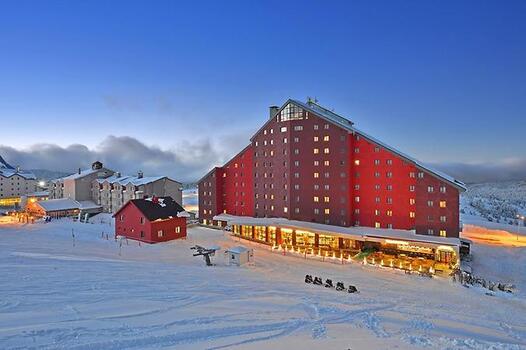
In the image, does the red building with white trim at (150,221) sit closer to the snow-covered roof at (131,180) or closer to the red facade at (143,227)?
the red facade at (143,227)

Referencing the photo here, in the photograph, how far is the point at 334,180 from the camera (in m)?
44.5

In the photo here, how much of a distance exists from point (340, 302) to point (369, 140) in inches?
1163

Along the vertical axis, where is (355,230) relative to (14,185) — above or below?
below

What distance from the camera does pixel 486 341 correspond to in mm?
12680

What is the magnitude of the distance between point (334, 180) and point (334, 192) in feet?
5.64

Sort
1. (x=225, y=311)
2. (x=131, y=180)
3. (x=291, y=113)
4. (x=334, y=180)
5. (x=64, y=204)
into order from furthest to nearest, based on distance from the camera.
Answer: (x=131, y=180) → (x=64, y=204) → (x=291, y=113) → (x=334, y=180) → (x=225, y=311)

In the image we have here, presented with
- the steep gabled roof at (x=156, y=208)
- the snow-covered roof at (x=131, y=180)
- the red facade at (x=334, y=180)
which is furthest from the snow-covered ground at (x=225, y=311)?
the snow-covered roof at (x=131, y=180)

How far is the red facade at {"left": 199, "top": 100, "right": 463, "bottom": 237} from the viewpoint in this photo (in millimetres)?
38000

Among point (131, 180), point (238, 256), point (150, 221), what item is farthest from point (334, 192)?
point (131, 180)

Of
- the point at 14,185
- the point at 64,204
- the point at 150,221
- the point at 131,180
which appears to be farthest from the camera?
the point at 14,185

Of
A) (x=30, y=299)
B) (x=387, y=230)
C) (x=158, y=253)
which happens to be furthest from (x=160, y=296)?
(x=387, y=230)

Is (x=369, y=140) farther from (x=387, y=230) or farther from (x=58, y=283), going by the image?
(x=58, y=283)

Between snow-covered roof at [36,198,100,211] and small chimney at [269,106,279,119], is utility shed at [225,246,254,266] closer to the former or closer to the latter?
small chimney at [269,106,279,119]

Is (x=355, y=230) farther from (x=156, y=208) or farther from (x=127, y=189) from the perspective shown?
(x=127, y=189)
